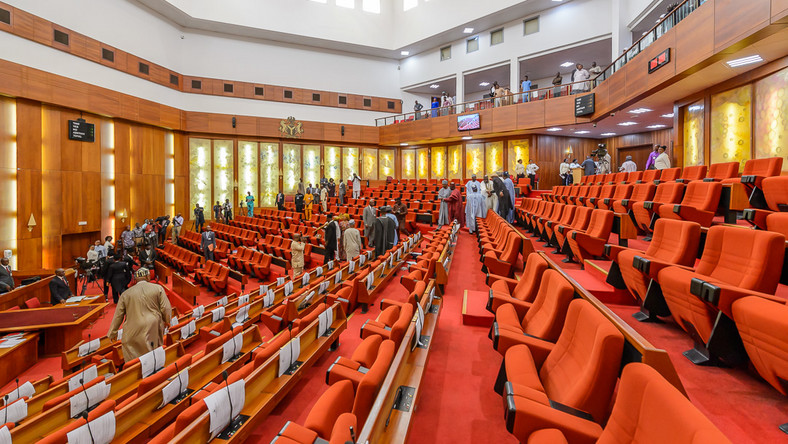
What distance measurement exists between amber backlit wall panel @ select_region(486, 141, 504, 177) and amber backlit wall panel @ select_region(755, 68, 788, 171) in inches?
263

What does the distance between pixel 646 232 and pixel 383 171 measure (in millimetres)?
10795

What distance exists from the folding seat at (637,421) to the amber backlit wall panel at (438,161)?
1195 centimetres

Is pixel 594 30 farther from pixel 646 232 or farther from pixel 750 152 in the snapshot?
pixel 646 232

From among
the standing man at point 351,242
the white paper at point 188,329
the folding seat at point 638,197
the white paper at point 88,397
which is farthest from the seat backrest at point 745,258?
the standing man at point 351,242

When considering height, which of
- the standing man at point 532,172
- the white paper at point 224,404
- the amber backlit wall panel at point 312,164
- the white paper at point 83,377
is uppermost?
the amber backlit wall panel at point 312,164

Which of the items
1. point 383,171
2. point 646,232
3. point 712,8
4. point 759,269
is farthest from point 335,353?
point 383,171

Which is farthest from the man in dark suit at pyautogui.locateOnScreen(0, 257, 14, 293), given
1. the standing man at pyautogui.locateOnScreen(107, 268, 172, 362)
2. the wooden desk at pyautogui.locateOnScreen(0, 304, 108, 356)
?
the standing man at pyautogui.locateOnScreen(107, 268, 172, 362)

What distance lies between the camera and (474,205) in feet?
20.4

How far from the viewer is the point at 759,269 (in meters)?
1.44

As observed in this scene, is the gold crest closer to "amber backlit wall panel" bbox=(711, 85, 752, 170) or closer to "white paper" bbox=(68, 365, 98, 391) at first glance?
"white paper" bbox=(68, 365, 98, 391)

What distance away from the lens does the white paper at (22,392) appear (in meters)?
2.49

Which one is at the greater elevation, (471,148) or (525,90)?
(525,90)

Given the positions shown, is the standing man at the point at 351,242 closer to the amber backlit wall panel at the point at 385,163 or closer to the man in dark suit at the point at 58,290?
the man in dark suit at the point at 58,290

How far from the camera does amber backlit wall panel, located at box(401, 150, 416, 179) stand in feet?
44.2
